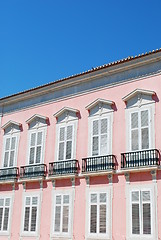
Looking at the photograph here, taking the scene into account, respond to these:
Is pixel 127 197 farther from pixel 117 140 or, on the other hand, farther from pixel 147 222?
pixel 117 140

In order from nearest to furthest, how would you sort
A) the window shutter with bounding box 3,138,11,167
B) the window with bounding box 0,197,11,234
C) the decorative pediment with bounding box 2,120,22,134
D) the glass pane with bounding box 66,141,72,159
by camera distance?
the glass pane with bounding box 66,141,72,159 → the window with bounding box 0,197,11,234 → the window shutter with bounding box 3,138,11,167 → the decorative pediment with bounding box 2,120,22,134

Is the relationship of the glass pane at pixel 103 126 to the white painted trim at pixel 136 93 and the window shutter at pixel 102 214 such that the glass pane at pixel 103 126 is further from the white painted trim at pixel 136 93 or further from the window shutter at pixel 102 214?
the window shutter at pixel 102 214

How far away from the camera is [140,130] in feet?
59.0

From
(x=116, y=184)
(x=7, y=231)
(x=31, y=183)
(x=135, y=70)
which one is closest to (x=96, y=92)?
(x=135, y=70)

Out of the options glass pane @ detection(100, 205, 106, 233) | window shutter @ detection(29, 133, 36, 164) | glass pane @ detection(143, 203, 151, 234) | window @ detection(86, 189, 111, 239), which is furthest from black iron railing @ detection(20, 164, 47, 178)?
glass pane @ detection(143, 203, 151, 234)

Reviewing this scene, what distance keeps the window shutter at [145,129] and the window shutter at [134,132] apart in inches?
11.1

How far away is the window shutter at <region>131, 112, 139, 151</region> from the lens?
18.0 metres

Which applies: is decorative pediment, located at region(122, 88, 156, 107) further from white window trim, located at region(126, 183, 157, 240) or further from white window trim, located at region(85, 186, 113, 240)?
white window trim, located at region(85, 186, 113, 240)

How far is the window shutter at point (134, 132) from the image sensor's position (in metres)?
18.0

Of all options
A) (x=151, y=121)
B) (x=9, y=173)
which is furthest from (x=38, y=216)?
(x=151, y=121)

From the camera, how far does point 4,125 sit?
2494 centimetres

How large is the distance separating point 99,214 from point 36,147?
249 inches

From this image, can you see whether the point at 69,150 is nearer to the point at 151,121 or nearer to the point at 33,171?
the point at 33,171

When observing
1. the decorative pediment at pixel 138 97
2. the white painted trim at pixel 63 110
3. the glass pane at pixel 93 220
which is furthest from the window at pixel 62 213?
the decorative pediment at pixel 138 97
